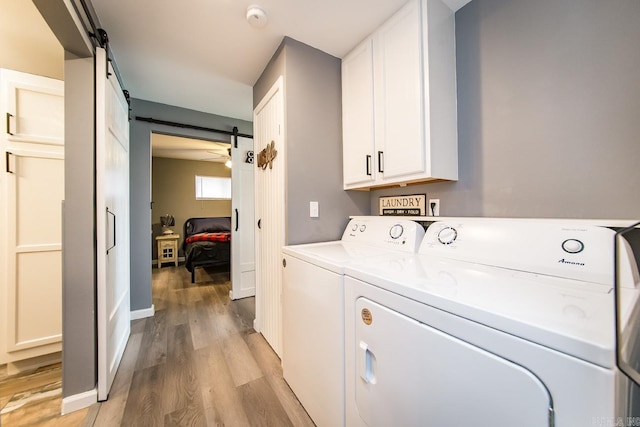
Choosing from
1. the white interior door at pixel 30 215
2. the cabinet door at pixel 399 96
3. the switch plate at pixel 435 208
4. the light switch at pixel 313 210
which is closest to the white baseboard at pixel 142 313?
the white interior door at pixel 30 215

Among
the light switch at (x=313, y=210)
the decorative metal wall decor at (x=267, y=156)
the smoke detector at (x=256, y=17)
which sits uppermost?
the smoke detector at (x=256, y=17)

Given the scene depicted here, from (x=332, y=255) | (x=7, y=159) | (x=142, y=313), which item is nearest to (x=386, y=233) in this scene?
(x=332, y=255)

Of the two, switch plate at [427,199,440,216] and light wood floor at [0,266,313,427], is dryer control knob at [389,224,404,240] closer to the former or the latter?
switch plate at [427,199,440,216]

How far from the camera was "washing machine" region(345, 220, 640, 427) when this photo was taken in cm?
45

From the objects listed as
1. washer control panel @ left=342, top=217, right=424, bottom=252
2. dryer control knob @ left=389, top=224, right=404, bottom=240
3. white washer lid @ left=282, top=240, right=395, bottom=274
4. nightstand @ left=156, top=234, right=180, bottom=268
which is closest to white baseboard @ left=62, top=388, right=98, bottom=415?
white washer lid @ left=282, top=240, right=395, bottom=274

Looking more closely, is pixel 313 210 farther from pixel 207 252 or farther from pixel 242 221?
pixel 207 252

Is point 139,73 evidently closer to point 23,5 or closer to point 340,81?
point 23,5

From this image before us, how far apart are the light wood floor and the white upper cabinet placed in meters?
1.50

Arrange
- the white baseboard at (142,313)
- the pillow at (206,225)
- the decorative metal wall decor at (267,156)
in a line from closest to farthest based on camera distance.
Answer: the decorative metal wall decor at (267,156) → the white baseboard at (142,313) → the pillow at (206,225)

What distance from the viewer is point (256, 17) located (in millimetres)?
1451

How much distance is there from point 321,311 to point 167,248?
486cm

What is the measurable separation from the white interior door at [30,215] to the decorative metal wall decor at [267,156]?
141cm

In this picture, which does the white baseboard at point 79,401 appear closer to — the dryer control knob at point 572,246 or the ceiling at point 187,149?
the dryer control knob at point 572,246

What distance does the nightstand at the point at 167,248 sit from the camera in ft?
15.7
